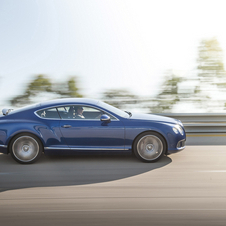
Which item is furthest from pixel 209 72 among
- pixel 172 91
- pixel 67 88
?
pixel 67 88

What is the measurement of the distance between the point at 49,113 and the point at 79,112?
1.98 feet

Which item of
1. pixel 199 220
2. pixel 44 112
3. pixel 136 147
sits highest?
pixel 44 112

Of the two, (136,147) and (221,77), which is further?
(221,77)

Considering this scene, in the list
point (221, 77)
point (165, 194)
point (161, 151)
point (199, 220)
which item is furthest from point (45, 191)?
point (221, 77)

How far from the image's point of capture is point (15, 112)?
6426mm

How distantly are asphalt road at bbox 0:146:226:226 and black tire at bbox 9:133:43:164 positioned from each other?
0.17 metres

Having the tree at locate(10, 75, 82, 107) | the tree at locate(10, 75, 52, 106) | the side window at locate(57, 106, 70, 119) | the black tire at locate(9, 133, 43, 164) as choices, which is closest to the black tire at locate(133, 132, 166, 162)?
the side window at locate(57, 106, 70, 119)

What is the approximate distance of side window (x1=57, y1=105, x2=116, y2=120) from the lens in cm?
640

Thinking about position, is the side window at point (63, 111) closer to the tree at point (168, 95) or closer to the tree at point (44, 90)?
the tree at point (44, 90)

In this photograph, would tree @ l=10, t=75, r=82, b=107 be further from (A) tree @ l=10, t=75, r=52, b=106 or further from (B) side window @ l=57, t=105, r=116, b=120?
A: (B) side window @ l=57, t=105, r=116, b=120

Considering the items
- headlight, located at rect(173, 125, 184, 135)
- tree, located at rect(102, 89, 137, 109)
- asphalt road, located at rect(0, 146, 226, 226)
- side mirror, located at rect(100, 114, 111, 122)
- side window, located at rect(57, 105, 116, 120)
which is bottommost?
asphalt road, located at rect(0, 146, 226, 226)

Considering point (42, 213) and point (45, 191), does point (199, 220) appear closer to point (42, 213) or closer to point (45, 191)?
point (42, 213)

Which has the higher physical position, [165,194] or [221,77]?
[221,77]

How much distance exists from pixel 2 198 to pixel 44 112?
2.35 metres
